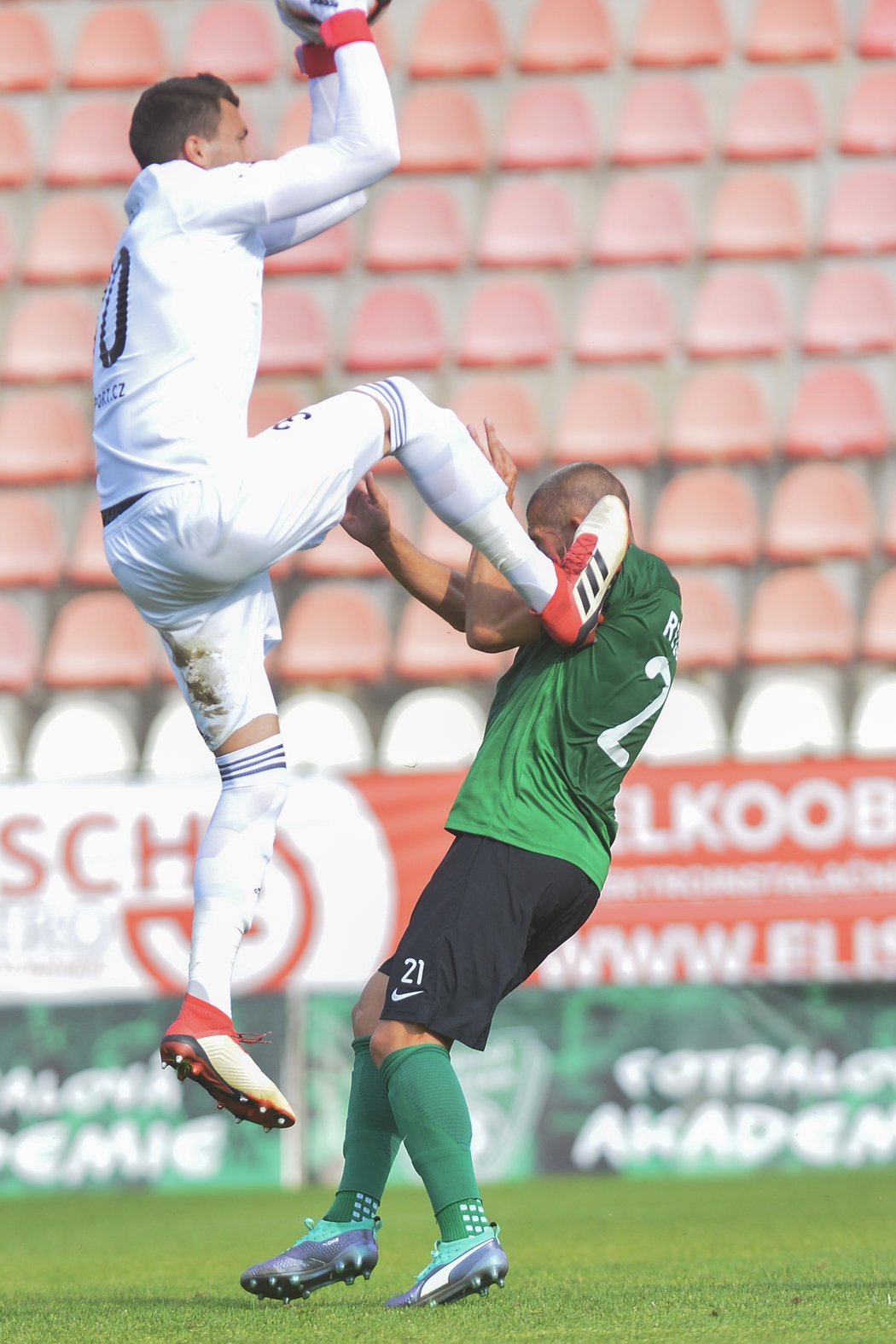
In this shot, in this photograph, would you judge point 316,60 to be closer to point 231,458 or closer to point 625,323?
point 231,458

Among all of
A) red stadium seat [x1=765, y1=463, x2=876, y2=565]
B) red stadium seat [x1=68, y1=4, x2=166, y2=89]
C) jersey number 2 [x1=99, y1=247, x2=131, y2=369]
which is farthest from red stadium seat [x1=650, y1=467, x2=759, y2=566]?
jersey number 2 [x1=99, y1=247, x2=131, y2=369]

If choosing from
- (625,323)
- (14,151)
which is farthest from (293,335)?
(14,151)

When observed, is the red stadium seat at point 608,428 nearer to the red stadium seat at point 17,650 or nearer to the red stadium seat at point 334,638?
the red stadium seat at point 334,638

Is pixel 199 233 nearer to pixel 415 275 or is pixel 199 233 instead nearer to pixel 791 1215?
pixel 791 1215

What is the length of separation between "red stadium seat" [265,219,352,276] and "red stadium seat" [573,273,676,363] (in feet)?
6.05

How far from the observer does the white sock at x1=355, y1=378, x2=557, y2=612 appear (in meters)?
3.63

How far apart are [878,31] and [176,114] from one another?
34.5ft

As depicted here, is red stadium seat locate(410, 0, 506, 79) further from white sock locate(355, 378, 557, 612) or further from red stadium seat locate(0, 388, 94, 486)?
white sock locate(355, 378, 557, 612)

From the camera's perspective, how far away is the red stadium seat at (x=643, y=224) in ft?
40.8

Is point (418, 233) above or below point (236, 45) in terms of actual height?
below

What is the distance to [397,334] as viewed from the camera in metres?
12.3

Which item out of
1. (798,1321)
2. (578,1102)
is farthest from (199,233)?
(578,1102)

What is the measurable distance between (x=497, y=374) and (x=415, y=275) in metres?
1.16

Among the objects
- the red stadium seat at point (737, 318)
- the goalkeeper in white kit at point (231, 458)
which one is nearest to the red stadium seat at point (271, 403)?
the red stadium seat at point (737, 318)
